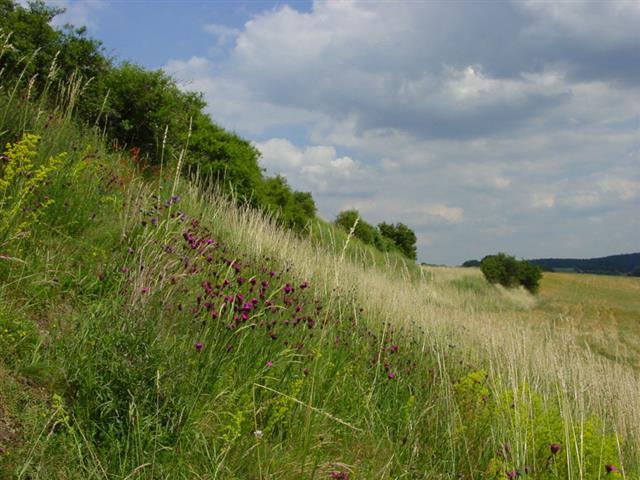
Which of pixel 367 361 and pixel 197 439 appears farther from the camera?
pixel 367 361

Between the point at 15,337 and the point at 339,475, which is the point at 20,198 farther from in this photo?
the point at 339,475

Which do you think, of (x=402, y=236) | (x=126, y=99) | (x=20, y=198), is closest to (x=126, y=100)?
(x=126, y=99)

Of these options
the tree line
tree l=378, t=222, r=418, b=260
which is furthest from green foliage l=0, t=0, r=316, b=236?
tree l=378, t=222, r=418, b=260

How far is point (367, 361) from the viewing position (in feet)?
18.3

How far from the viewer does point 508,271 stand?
56.4 meters

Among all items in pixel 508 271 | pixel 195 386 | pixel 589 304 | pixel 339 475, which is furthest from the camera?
pixel 508 271

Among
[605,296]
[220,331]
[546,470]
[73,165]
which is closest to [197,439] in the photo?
[220,331]

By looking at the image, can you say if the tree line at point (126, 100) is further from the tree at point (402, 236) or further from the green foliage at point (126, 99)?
the tree at point (402, 236)

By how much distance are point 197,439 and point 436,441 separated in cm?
211

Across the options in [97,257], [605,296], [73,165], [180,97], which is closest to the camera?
[97,257]

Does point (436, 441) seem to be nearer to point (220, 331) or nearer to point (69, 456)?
point (220, 331)

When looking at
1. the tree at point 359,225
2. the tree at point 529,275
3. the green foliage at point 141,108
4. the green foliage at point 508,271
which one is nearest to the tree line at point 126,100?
the green foliage at point 141,108

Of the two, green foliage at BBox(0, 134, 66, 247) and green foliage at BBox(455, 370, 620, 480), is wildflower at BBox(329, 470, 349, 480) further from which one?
green foliage at BBox(0, 134, 66, 247)

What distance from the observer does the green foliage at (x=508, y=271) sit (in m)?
55.1
